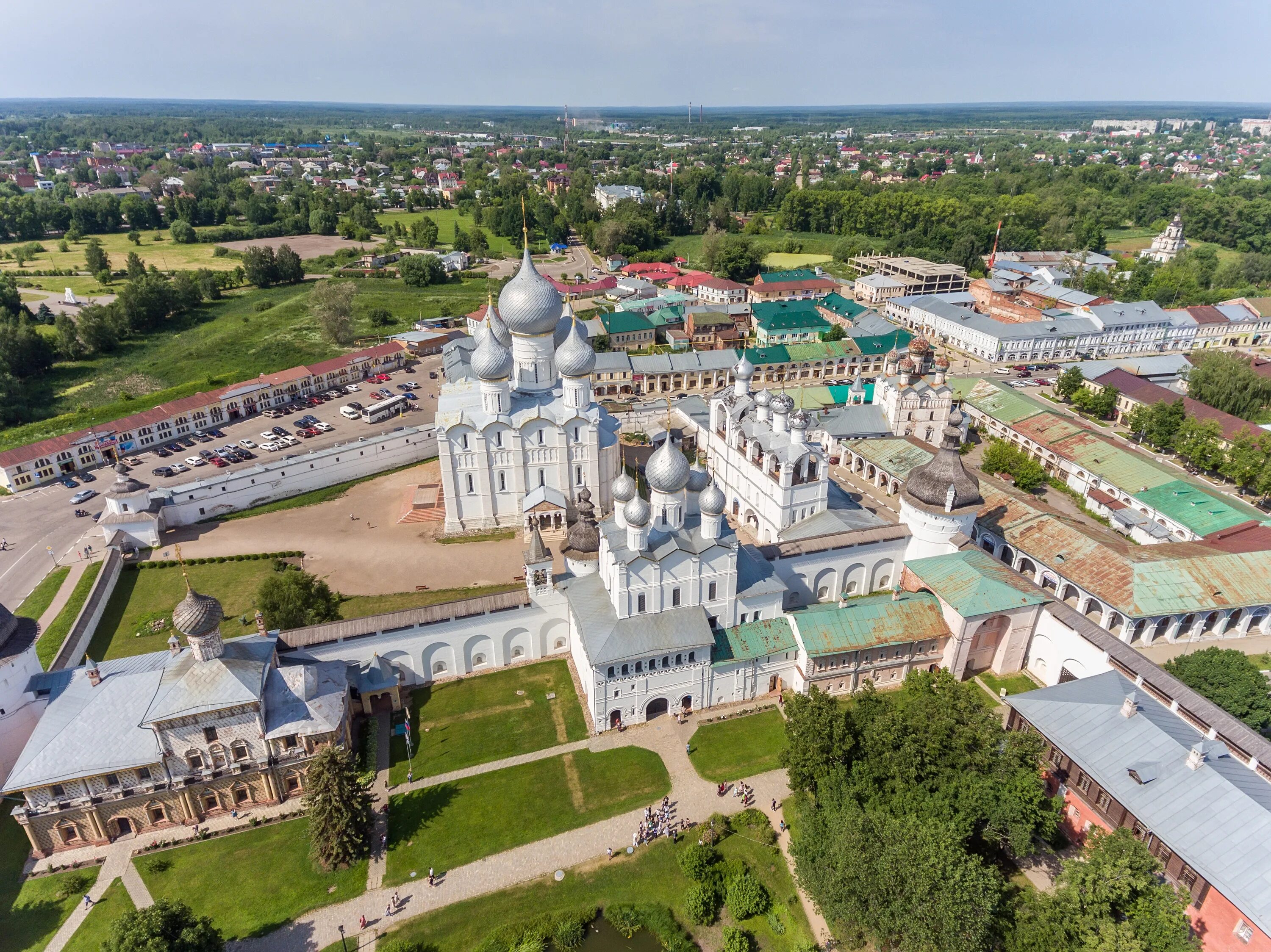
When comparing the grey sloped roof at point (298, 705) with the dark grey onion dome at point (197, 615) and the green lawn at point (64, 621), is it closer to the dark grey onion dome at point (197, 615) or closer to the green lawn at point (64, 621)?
the dark grey onion dome at point (197, 615)

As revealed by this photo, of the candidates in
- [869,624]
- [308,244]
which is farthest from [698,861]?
[308,244]

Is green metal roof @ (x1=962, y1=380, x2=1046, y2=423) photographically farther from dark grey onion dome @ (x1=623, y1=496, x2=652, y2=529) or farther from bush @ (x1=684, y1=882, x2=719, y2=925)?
bush @ (x1=684, y1=882, x2=719, y2=925)

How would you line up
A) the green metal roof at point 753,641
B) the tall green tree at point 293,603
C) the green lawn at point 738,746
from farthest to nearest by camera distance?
the tall green tree at point 293,603, the green metal roof at point 753,641, the green lawn at point 738,746

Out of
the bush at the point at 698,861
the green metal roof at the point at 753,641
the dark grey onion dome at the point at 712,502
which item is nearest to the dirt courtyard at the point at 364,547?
the green metal roof at the point at 753,641

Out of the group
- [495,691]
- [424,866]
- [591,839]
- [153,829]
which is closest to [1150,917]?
[591,839]

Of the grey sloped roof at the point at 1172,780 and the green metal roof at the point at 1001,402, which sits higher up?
the grey sloped roof at the point at 1172,780

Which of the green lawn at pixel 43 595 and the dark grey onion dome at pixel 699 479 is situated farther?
the green lawn at pixel 43 595
